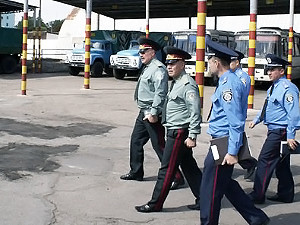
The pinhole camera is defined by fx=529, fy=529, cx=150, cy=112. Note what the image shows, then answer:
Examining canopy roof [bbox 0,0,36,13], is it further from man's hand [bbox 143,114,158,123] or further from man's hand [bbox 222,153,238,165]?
man's hand [bbox 222,153,238,165]

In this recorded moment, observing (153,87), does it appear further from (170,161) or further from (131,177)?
(170,161)

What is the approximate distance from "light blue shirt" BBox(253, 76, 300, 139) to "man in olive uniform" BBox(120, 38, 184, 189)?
1.25 meters

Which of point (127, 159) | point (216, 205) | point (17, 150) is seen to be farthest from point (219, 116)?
point (17, 150)

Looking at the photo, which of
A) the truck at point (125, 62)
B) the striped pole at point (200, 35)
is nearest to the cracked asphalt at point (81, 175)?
the striped pole at point (200, 35)

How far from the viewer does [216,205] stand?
467 cm

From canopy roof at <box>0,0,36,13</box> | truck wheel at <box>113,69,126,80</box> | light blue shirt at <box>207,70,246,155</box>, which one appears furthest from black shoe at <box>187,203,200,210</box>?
canopy roof at <box>0,0,36,13</box>

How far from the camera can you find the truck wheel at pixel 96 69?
28.9 metres

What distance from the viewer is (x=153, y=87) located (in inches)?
260

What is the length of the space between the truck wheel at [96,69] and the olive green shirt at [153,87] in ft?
73.6

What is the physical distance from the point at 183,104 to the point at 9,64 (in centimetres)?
2557

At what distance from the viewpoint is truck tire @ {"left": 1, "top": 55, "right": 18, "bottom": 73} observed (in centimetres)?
2925

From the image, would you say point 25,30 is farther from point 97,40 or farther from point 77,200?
point 97,40

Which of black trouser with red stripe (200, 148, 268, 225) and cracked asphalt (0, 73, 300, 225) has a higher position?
black trouser with red stripe (200, 148, 268, 225)

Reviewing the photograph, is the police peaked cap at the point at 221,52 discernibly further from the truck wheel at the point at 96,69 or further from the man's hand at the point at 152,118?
the truck wheel at the point at 96,69
